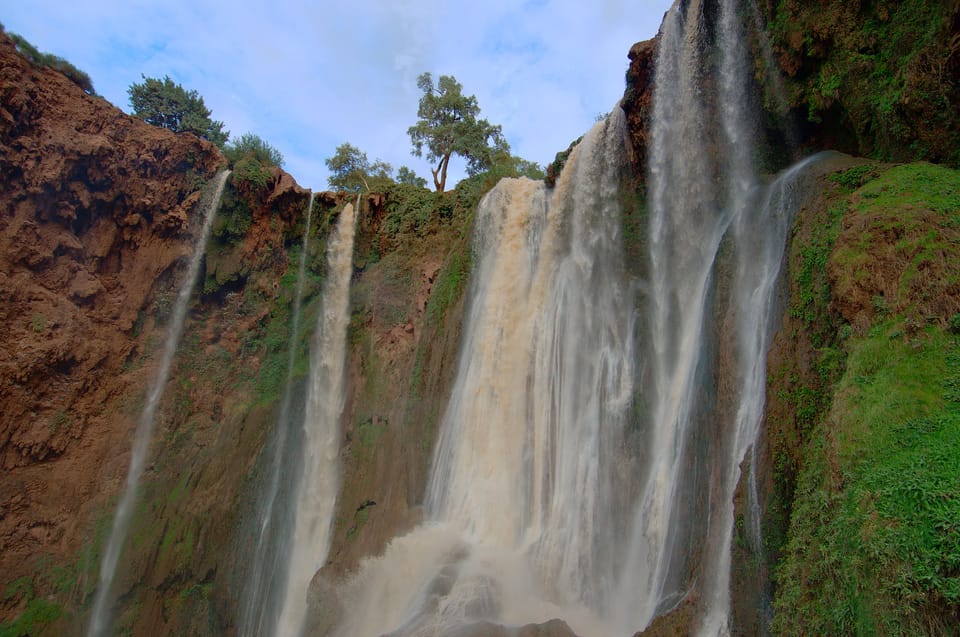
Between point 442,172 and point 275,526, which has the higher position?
point 442,172

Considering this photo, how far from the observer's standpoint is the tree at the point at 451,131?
28.2m

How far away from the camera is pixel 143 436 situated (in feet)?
57.1

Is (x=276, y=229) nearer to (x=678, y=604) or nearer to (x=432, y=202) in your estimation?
(x=432, y=202)

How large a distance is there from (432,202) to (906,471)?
17.4 meters

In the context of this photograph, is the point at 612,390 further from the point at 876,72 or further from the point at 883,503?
the point at 883,503

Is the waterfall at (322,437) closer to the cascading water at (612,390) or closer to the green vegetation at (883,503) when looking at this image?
the cascading water at (612,390)

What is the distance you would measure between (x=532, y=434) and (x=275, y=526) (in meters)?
7.82

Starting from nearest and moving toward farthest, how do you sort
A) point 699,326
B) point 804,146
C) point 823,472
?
point 823,472 < point 699,326 < point 804,146

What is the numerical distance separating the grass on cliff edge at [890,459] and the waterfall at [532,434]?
5.32 metres

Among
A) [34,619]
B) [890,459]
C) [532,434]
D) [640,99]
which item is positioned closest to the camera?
[890,459]

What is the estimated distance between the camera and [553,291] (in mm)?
15273

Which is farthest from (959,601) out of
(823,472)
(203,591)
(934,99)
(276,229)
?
(276,229)

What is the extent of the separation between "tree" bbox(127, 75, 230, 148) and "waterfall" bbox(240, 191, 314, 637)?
10955 millimetres

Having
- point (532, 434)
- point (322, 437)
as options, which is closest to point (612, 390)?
point (532, 434)
